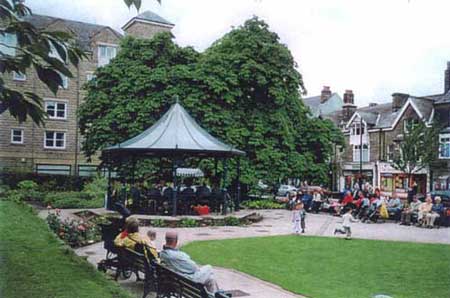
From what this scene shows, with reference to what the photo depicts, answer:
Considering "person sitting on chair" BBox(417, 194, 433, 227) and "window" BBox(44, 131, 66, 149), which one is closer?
"window" BBox(44, 131, 66, 149)

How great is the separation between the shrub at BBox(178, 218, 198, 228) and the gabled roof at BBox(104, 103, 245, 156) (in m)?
1.40

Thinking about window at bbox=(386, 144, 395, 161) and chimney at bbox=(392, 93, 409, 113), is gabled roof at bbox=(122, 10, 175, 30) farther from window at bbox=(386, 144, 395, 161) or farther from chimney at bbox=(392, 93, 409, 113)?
window at bbox=(386, 144, 395, 161)

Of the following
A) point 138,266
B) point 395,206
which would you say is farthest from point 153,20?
point 395,206

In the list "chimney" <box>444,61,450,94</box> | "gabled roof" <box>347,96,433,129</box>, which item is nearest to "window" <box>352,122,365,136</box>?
"gabled roof" <box>347,96,433,129</box>

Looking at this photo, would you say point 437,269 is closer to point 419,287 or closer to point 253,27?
point 419,287

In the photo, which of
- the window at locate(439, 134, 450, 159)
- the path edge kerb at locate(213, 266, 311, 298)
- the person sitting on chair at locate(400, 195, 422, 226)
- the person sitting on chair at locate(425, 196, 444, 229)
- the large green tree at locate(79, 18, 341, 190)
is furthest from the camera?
the large green tree at locate(79, 18, 341, 190)

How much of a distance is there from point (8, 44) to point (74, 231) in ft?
18.4

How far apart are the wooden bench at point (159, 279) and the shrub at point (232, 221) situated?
19.9ft

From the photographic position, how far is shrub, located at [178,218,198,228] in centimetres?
1018

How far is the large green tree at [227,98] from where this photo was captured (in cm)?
1055

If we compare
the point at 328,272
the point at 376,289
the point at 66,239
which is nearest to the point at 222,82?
the point at 66,239

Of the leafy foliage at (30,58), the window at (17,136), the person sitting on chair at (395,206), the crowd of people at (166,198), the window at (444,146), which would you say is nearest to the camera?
the leafy foliage at (30,58)

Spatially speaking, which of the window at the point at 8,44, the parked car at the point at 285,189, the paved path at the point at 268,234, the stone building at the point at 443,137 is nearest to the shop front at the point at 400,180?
the stone building at the point at 443,137

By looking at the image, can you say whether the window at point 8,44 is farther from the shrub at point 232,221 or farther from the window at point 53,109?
the shrub at point 232,221
